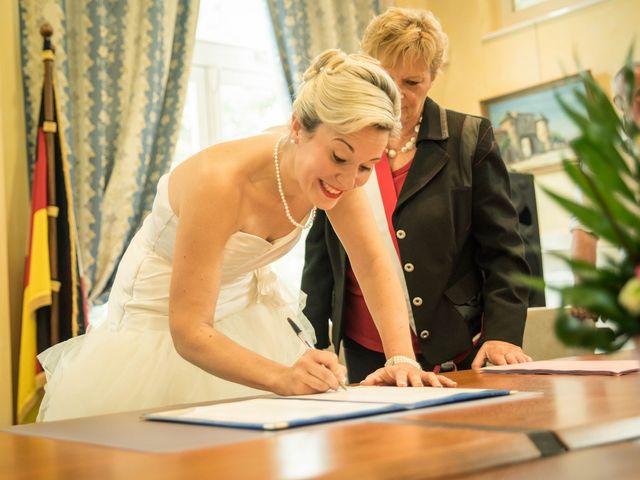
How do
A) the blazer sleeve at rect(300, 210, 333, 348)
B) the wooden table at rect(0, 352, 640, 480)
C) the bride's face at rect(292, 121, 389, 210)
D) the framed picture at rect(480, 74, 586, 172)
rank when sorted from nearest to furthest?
the wooden table at rect(0, 352, 640, 480) < the bride's face at rect(292, 121, 389, 210) < the blazer sleeve at rect(300, 210, 333, 348) < the framed picture at rect(480, 74, 586, 172)

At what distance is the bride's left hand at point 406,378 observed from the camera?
164cm

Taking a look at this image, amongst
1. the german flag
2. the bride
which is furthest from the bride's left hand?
the german flag

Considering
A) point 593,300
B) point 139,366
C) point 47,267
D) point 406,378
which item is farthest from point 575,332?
point 47,267

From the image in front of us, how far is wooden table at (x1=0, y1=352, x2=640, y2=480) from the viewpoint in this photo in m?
0.84

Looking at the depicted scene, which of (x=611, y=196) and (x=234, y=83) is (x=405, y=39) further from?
(x=234, y=83)

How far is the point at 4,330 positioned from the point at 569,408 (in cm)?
303

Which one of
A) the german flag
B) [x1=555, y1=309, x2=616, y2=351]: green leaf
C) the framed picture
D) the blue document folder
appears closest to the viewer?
[x1=555, y1=309, x2=616, y2=351]: green leaf

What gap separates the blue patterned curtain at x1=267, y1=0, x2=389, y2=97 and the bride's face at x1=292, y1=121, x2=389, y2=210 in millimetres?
3089

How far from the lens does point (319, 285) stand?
2387mm

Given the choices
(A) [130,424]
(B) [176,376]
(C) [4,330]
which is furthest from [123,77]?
(A) [130,424]

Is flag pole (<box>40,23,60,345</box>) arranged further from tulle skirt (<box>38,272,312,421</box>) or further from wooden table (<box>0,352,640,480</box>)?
wooden table (<box>0,352,640,480</box>)

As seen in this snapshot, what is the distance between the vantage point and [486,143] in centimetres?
233

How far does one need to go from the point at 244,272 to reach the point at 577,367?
33.2 inches

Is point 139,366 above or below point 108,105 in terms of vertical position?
below
